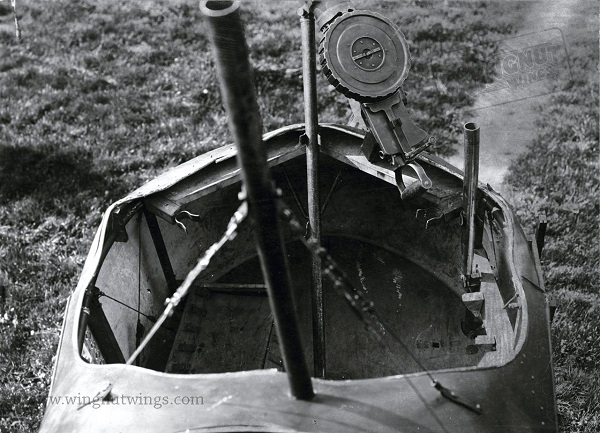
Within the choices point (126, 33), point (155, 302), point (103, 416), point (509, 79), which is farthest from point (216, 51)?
point (126, 33)

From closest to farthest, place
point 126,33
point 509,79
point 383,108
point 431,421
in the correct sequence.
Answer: point 431,421, point 383,108, point 509,79, point 126,33

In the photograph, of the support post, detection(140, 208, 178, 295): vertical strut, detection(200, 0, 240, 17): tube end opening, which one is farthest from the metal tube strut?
detection(140, 208, 178, 295): vertical strut

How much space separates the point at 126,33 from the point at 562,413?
6.62 meters

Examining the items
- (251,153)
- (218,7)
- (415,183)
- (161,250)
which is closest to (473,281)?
(415,183)

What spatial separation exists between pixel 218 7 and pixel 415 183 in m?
2.09

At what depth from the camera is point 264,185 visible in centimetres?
232

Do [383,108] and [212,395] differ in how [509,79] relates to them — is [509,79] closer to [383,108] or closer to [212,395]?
[383,108]

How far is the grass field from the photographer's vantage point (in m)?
5.44

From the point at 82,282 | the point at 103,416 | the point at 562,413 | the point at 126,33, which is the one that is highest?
the point at 126,33

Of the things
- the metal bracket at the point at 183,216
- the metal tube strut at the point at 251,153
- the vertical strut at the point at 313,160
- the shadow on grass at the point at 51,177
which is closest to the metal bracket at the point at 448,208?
the vertical strut at the point at 313,160

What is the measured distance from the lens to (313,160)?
4352mm

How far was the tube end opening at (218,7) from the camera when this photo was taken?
215 centimetres

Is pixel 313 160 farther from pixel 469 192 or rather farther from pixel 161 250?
pixel 161 250

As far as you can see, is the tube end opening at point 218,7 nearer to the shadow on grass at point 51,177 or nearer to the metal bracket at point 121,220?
the metal bracket at point 121,220
